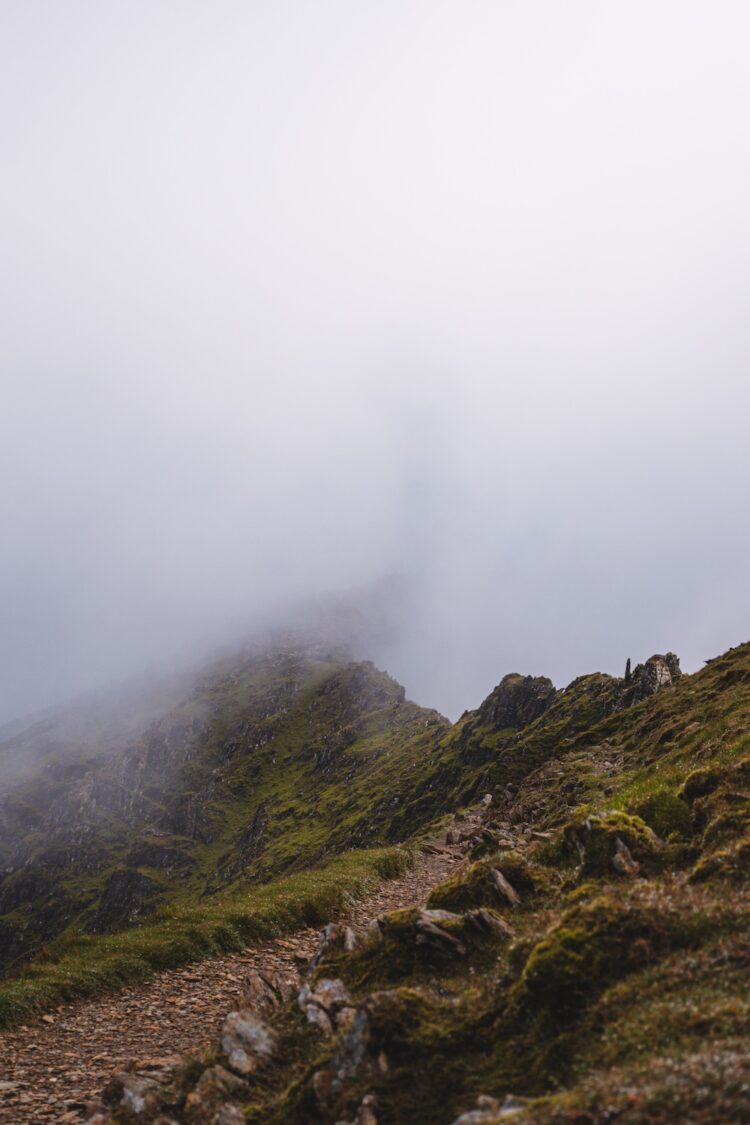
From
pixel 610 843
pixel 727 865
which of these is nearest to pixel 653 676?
pixel 610 843

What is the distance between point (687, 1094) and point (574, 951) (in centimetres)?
357

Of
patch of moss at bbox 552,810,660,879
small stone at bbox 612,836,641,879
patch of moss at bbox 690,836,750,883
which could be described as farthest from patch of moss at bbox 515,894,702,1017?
patch of moss at bbox 552,810,660,879

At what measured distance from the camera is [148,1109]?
9148 millimetres

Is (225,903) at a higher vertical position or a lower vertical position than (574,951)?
higher

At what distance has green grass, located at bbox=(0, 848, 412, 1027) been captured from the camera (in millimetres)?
16688

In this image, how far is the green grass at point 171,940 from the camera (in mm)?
16688

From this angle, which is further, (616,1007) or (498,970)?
(498,970)

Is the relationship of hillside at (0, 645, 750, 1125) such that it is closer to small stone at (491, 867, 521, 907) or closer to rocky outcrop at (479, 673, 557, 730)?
small stone at (491, 867, 521, 907)

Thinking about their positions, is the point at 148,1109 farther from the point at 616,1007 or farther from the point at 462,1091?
the point at 616,1007

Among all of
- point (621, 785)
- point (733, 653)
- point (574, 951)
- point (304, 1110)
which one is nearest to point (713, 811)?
point (574, 951)

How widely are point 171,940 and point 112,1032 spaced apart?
5.83m

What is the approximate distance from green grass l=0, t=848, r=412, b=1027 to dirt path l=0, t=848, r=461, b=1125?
49cm

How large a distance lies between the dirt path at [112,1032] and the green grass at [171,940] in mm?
490

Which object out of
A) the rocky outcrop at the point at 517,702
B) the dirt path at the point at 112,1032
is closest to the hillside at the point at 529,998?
the dirt path at the point at 112,1032
